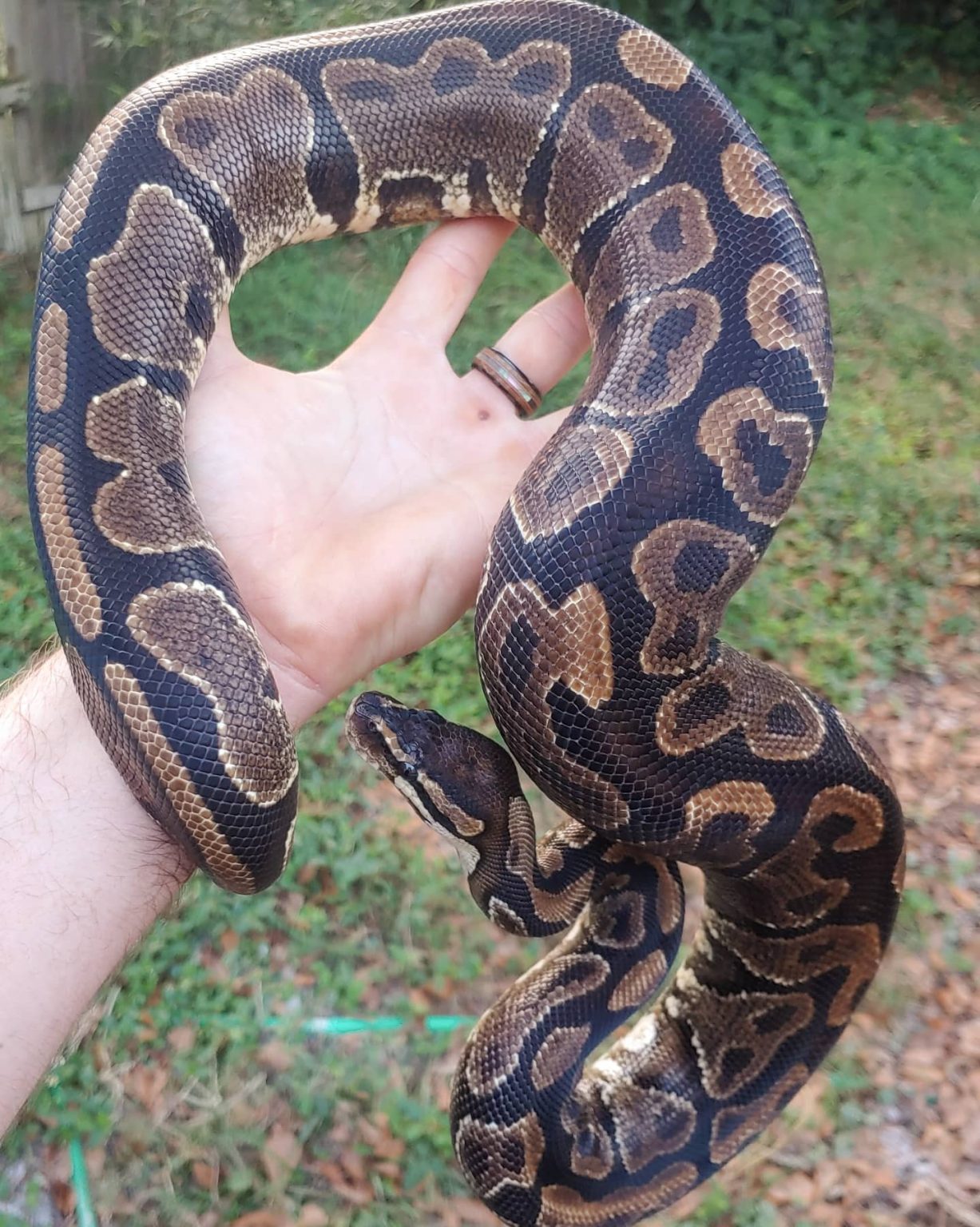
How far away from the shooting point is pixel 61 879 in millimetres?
3389

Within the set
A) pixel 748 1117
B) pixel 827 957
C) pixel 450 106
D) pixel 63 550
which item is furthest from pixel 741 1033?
pixel 450 106

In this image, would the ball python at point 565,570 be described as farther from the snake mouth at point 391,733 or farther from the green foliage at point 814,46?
the green foliage at point 814,46

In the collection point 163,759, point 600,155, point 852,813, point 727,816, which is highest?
point 600,155

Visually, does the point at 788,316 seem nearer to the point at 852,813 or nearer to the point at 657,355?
the point at 657,355

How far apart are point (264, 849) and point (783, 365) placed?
91.6 inches

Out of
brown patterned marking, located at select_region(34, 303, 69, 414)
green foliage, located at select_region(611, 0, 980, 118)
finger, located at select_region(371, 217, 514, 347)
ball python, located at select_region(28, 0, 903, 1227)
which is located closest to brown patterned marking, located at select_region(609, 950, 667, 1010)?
ball python, located at select_region(28, 0, 903, 1227)

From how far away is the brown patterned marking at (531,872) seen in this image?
4070 millimetres

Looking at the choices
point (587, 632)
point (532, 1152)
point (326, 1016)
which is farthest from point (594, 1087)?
point (587, 632)

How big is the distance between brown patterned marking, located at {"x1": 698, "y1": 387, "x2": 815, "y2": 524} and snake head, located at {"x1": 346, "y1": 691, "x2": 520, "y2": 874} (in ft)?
4.99

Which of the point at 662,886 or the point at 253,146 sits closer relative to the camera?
the point at 253,146

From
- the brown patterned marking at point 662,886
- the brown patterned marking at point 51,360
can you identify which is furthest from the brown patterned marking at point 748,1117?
the brown patterned marking at point 51,360

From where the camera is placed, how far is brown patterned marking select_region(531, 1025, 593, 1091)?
4.05 metres

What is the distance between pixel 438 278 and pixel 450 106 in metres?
0.71

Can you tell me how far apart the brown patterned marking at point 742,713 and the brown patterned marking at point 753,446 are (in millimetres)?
587
